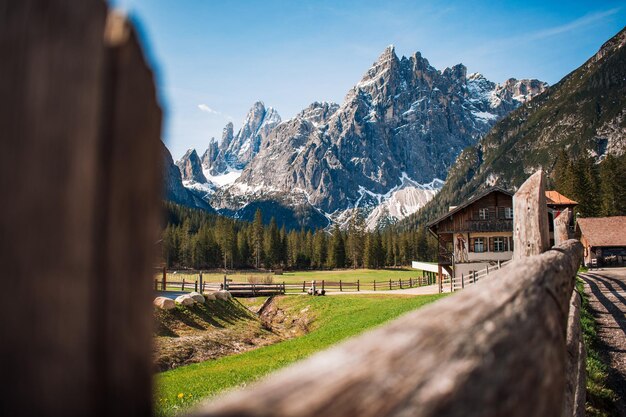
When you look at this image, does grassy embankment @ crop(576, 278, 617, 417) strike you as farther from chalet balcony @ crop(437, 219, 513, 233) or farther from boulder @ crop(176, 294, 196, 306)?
chalet balcony @ crop(437, 219, 513, 233)

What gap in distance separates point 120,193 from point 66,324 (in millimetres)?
208

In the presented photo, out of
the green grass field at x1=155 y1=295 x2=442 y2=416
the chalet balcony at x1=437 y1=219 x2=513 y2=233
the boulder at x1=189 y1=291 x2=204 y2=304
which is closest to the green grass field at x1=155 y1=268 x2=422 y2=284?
the chalet balcony at x1=437 y1=219 x2=513 y2=233

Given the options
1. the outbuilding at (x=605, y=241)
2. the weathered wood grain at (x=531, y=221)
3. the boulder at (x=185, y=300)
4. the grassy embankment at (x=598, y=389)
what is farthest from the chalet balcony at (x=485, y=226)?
the weathered wood grain at (x=531, y=221)

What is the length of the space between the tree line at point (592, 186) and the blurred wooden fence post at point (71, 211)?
71.5 meters

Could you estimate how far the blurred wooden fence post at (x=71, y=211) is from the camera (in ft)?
1.94

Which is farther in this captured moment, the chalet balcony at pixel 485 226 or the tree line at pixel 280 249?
the tree line at pixel 280 249

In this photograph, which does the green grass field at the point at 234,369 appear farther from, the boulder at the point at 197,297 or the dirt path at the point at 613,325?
the dirt path at the point at 613,325

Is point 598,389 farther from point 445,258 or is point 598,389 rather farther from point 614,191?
point 614,191

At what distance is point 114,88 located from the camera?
68cm

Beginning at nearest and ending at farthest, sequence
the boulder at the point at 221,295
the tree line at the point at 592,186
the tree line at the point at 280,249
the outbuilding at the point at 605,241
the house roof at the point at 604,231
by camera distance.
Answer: the boulder at the point at 221,295
the outbuilding at the point at 605,241
the house roof at the point at 604,231
the tree line at the point at 592,186
the tree line at the point at 280,249

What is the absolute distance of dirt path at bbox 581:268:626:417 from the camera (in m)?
8.24

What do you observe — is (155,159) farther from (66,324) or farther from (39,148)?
(66,324)

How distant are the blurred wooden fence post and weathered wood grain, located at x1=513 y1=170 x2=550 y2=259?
436 cm

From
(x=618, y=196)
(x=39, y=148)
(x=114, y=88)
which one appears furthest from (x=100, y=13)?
(x=618, y=196)
